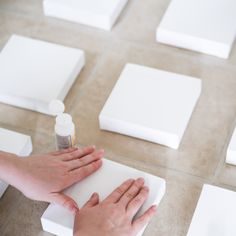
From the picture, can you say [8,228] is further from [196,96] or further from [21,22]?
[21,22]

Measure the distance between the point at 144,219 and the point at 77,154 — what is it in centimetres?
25

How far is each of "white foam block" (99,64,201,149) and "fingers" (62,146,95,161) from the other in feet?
0.55

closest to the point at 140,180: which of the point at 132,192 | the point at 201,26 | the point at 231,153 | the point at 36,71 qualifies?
the point at 132,192

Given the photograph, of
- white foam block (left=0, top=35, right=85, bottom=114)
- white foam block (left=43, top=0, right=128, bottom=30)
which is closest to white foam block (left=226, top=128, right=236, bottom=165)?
white foam block (left=0, top=35, right=85, bottom=114)

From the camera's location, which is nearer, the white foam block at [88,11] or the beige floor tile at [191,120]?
the beige floor tile at [191,120]

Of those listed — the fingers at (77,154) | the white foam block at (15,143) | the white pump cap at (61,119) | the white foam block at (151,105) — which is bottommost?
the white foam block at (15,143)

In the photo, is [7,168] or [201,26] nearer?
[7,168]

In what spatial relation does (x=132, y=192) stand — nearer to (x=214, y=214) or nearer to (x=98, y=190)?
(x=98, y=190)

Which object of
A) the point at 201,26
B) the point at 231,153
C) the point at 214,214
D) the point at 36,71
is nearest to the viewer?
the point at 214,214

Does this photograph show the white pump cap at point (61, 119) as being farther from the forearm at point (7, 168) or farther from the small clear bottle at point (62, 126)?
the forearm at point (7, 168)

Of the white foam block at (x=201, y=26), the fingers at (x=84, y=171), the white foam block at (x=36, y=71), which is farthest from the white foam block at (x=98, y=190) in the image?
the white foam block at (x=201, y=26)

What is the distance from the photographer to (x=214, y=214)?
138 centimetres

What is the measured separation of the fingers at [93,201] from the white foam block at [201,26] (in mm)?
719

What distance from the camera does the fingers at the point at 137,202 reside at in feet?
4.29
